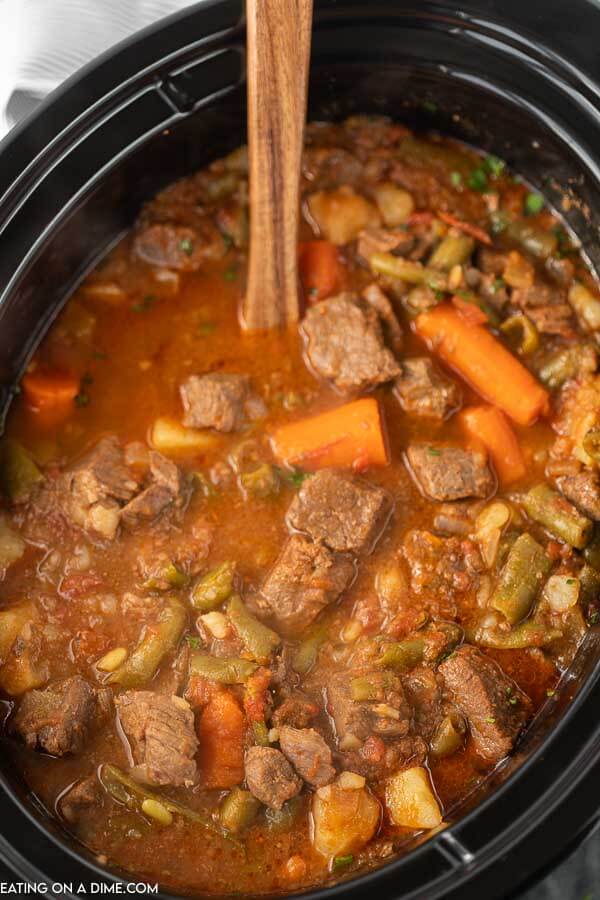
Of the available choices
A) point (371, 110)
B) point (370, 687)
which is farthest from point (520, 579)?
point (371, 110)

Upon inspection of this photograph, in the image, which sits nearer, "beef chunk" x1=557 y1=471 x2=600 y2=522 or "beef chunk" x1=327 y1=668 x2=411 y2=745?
"beef chunk" x1=327 y1=668 x2=411 y2=745

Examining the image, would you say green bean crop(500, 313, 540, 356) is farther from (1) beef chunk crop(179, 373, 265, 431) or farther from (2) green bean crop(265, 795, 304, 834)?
(2) green bean crop(265, 795, 304, 834)

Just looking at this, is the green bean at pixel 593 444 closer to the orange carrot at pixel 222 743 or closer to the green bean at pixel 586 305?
the green bean at pixel 586 305

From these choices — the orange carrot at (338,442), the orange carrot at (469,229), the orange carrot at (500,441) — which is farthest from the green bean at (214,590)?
the orange carrot at (469,229)

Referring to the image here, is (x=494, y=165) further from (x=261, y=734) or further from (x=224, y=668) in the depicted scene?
(x=261, y=734)

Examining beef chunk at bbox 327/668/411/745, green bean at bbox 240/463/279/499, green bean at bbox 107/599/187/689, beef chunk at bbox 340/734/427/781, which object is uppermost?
green bean at bbox 240/463/279/499

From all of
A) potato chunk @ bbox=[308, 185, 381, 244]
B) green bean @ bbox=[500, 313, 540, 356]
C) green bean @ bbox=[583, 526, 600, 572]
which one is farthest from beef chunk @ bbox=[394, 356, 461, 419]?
green bean @ bbox=[583, 526, 600, 572]

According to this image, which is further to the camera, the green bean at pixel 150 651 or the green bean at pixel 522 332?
the green bean at pixel 522 332
